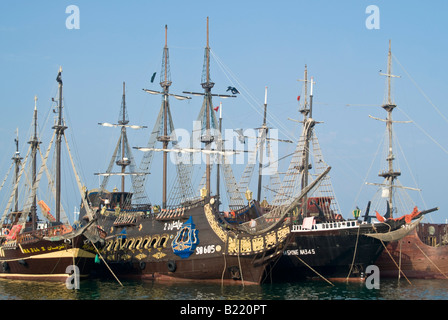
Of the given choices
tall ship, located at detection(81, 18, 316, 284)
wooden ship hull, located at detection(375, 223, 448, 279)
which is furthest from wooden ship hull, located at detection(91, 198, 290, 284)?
wooden ship hull, located at detection(375, 223, 448, 279)

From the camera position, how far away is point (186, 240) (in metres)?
37.8

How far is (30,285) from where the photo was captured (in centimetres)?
3881

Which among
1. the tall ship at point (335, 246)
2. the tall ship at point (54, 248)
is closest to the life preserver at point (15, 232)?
the tall ship at point (54, 248)

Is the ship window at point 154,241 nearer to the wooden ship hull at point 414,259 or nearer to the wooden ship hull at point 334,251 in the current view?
the wooden ship hull at point 334,251

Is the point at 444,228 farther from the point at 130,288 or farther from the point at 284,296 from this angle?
the point at 130,288

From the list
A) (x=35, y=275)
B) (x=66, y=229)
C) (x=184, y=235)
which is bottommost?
(x=35, y=275)

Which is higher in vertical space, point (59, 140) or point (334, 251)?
point (59, 140)

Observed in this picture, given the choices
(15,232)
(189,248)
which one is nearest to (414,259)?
(189,248)

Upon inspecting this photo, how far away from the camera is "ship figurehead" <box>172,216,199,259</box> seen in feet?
123

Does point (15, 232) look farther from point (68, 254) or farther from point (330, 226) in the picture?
point (330, 226)

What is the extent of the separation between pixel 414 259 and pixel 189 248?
56.2 ft

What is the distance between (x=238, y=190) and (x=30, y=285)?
21.1 meters

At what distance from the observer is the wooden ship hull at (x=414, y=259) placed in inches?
1713

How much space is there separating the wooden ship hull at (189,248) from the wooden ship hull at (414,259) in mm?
11202
